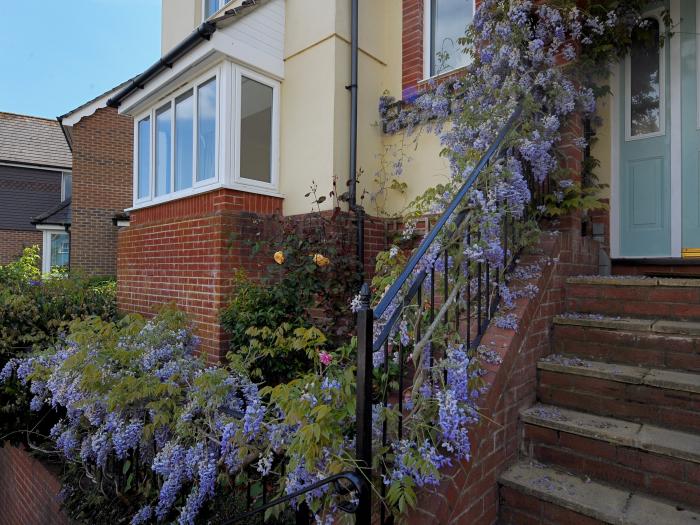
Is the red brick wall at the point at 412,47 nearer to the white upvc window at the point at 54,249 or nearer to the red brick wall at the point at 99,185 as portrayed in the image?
the red brick wall at the point at 99,185

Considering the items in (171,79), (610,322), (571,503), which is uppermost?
(171,79)

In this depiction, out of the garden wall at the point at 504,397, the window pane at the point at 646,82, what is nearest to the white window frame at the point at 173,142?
the garden wall at the point at 504,397

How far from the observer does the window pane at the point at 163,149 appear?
584cm

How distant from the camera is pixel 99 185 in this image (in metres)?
12.5

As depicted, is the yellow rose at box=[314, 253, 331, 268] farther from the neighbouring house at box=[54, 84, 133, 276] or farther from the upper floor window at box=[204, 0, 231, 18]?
the neighbouring house at box=[54, 84, 133, 276]

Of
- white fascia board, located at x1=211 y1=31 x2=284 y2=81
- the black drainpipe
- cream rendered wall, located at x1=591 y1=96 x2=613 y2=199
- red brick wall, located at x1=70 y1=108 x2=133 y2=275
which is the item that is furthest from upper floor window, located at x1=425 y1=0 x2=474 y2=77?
red brick wall, located at x1=70 y1=108 x2=133 y2=275

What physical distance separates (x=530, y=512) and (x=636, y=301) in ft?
4.91

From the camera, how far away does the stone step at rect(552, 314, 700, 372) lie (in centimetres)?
239

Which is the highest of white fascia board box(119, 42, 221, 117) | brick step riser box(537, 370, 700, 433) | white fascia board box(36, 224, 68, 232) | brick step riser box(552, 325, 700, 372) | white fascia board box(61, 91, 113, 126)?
white fascia board box(61, 91, 113, 126)

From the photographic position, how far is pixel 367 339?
1.59m

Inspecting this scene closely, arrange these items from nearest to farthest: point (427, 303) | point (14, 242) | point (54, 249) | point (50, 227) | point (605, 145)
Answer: point (427, 303) → point (605, 145) → point (50, 227) → point (54, 249) → point (14, 242)

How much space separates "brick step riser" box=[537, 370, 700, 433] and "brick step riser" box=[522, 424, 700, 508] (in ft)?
0.86

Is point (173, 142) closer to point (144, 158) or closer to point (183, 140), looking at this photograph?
point (183, 140)

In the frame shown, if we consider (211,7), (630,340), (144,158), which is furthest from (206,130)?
(630,340)
